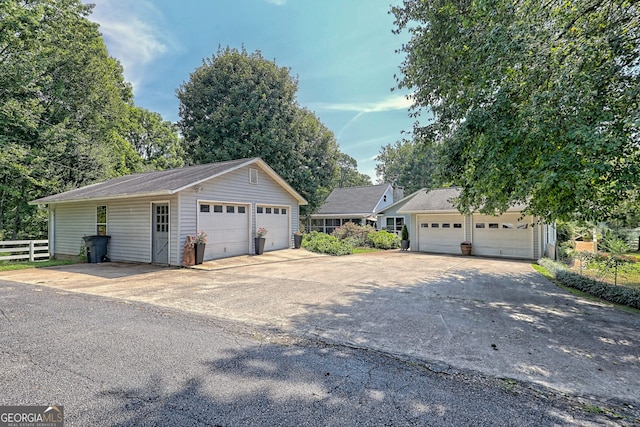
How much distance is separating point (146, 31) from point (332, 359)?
54.7 feet

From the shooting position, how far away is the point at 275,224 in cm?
1569

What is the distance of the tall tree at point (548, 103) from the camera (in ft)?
14.4

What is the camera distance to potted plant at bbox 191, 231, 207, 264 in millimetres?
10984

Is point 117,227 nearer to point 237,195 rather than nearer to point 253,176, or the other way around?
point 237,195

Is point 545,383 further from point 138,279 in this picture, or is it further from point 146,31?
point 146,31

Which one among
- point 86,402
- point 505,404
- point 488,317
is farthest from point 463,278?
point 86,402

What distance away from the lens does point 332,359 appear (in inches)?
142

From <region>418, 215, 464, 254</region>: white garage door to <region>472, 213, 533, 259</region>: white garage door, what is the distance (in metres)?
0.86

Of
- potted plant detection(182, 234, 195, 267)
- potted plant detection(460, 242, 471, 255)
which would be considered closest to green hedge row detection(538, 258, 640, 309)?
potted plant detection(460, 242, 471, 255)

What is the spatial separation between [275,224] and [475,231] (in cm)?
1036

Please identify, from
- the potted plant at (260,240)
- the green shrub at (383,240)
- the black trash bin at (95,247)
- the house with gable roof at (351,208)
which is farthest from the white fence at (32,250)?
the house with gable roof at (351,208)

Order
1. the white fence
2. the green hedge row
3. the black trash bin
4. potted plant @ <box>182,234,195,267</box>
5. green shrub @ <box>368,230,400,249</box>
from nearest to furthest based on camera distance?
the green hedge row < potted plant @ <box>182,234,195,267</box> < the black trash bin < the white fence < green shrub @ <box>368,230,400,249</box>

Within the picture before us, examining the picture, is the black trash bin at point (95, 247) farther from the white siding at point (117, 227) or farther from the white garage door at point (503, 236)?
the white garage door at point (503, 236)

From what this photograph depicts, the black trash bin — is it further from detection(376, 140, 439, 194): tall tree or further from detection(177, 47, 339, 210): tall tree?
detection(376, 140, 439, 194): tall tree
